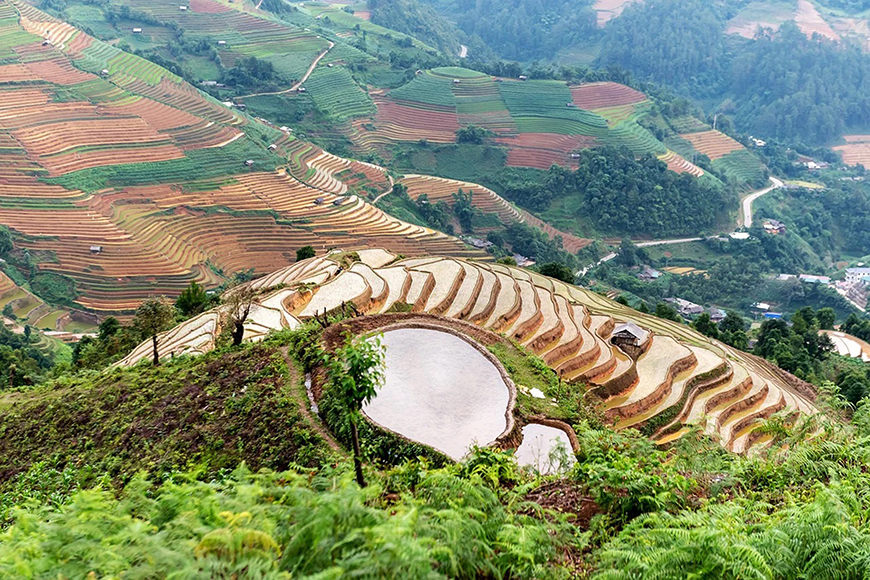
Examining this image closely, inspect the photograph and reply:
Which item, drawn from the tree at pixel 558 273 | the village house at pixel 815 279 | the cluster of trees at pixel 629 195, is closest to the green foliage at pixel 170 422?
the tree at pixel 558 273

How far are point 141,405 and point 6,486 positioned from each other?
2.24 metres

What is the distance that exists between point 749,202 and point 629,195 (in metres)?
12.5

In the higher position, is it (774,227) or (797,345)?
(797,345)

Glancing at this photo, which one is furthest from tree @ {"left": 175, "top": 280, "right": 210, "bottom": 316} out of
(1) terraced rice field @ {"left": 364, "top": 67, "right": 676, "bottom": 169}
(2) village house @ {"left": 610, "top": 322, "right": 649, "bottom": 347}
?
(1) terraced rice field @ {"left": 364, "top": 67, "right": 676, "bottom": 169}

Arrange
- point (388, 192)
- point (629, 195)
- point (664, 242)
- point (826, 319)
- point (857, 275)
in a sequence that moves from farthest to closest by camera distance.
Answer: point (629, 195) → point (664, 242) → point (388, 192) → point (857, 275) → point (826, 319)

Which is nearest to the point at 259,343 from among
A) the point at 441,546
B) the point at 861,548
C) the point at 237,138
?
the point at 441,546

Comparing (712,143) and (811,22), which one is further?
(811,22)

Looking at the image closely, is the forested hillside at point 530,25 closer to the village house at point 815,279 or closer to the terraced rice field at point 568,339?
the village house at point 815,279

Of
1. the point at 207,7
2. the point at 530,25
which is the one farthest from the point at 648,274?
the point at 530,25

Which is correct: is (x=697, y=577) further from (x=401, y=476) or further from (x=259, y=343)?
(x=259, y=343)

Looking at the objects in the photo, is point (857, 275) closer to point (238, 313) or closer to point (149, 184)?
point (149, 184)

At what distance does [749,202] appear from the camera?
61.2 meters

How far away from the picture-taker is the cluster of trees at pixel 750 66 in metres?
83.2

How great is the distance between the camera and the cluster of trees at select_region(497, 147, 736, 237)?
2172 inches
